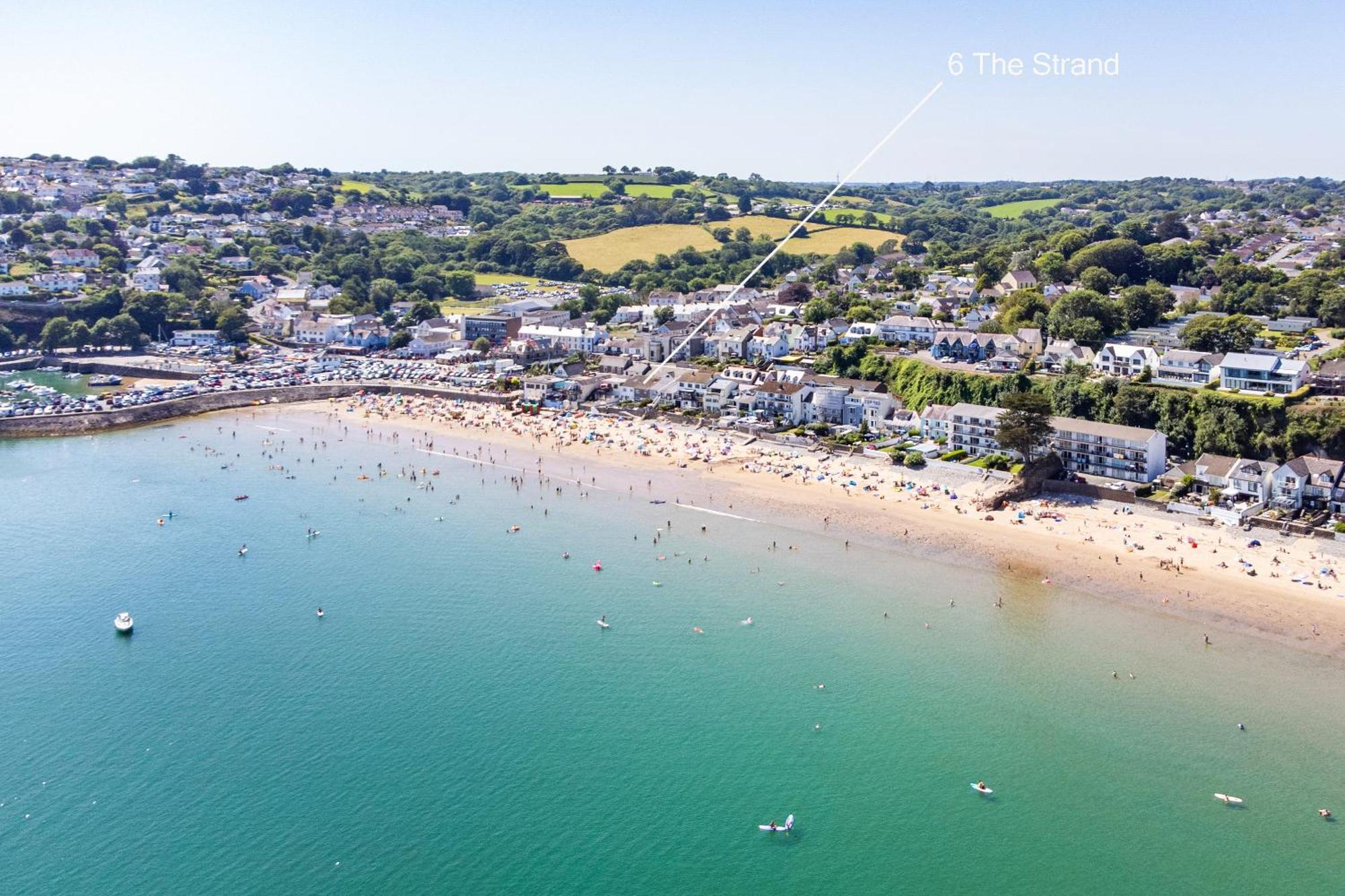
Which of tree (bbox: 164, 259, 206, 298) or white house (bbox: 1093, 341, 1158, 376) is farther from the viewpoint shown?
tree (bbox: 164, 259, 206, 298)

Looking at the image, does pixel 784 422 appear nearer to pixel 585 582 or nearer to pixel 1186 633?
pixel 585 582

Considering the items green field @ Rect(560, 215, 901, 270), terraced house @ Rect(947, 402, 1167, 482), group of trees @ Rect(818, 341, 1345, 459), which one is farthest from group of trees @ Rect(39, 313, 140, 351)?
terraced house @ Rect(947, 402, 1167, 482)

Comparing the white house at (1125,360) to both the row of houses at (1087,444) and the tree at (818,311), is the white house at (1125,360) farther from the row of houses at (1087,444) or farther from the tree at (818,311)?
the tree at (818,311)

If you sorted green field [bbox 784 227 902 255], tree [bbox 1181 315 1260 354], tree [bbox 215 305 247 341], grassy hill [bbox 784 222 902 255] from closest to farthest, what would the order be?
1. tree [bbox 1181 315 1260 354]
2. tree [bbox 215 305 247 341]
3. green field [bbox 784 227 902 255]
4. grassy hill [bbox 784 222 902 255]

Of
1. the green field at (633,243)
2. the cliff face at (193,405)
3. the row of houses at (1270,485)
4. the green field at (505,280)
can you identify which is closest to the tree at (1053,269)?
the row of houses at (1270,485)

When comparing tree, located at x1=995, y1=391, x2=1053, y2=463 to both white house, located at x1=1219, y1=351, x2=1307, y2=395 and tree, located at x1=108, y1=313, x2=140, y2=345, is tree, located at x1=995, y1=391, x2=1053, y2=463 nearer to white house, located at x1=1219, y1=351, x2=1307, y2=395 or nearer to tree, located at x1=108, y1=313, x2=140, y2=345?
white house, located at x1=1219, y1=351, x2=1307, y2=395

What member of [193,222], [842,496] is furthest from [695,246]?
[842,496]

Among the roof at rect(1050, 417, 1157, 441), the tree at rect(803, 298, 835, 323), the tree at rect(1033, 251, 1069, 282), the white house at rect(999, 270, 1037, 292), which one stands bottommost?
the roof at rect(1050, 417, 1157, 441)
